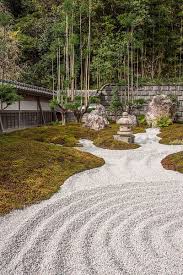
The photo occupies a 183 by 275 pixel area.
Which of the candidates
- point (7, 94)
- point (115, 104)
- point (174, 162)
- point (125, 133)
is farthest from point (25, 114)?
point (174, 162)

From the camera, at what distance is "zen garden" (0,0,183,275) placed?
21.7 feet

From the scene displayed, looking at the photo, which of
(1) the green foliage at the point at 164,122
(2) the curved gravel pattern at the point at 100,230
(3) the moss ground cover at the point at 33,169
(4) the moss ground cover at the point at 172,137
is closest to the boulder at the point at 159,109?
(1) the green foliage at the point at 164,122

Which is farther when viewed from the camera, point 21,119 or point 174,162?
point 21,119

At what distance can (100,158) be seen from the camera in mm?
15312

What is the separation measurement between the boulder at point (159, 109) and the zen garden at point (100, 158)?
78 mm

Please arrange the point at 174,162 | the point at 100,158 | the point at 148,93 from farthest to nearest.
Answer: the point at 148,93, the point at 100,158, the point at 174,162

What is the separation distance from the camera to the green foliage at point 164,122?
91.2ft

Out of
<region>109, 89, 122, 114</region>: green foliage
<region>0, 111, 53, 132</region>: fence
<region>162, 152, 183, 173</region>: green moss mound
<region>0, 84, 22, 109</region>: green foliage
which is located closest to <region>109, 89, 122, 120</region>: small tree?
<region>109, 89, 122, 114</region>: green foliage

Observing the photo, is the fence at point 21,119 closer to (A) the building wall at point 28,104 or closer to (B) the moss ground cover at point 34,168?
(A) the building wall at point 28,104

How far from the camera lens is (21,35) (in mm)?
39500

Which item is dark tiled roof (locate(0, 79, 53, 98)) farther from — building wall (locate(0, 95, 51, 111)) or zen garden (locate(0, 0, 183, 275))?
building wall (locate(0, 95, 51, 111))

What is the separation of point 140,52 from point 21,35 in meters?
12.9

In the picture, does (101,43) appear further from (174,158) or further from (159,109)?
(174,158)

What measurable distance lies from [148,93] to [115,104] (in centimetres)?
340
